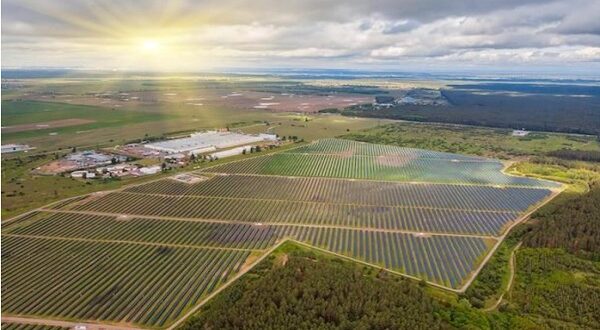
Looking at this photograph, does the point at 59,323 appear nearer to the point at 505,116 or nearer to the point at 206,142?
the point at 206,142

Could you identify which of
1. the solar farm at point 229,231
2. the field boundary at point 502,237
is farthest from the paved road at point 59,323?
the field boundary at point 502,237

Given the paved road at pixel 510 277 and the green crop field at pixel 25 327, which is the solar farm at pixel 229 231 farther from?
the paved road at pixel 510 277

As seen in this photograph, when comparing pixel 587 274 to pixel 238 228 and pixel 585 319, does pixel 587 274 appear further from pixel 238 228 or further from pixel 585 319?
pixel 238 228

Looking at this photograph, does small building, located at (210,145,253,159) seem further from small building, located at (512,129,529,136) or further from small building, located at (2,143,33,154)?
small building, located at (512,129,529,136)

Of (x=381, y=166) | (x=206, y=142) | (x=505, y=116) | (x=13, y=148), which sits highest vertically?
(x=13, y=148)

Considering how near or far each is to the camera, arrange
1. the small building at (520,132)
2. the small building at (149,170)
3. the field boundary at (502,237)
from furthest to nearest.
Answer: the small building at (520,132) < the small building at (149,170) < the field boundary at (502,237)

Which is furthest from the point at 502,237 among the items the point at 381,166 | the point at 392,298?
the point at 381,166

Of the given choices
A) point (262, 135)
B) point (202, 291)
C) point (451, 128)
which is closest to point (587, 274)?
point (202, 291)
